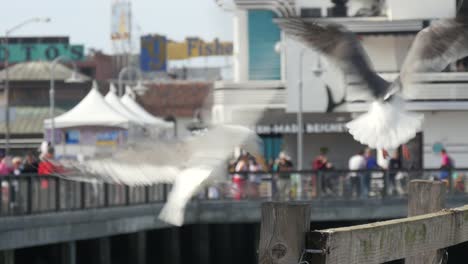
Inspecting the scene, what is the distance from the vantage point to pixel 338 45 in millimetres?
20281

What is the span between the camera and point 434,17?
43.5m

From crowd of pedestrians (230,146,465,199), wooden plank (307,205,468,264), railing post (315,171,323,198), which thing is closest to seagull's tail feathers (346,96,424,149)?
wooden plank (307,205,468,264)

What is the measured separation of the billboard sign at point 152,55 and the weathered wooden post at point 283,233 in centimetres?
9397

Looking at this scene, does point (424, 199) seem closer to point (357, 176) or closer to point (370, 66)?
point (370, 66)

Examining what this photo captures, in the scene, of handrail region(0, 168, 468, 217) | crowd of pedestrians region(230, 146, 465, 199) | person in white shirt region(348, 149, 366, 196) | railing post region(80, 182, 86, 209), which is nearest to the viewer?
handrail region(0, 168, 468, 217)

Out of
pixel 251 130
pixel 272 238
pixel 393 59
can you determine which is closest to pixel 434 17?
pixel 393 59

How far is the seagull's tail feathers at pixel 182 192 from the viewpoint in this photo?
36.3 ft

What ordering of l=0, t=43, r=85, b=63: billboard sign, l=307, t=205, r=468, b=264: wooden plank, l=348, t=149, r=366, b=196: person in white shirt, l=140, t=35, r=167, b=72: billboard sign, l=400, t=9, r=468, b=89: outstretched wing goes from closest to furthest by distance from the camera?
l=307, t=205, r=468, b=264: wooden plank < l=400, t=9, r=468, b=89: outstretched wing < l=348, t=149, r=366, b=196: person in white shirt < l=0, t=43, r=85, b=63: billboard sign < l=140, t=35, r=167, b=72: billboard sign

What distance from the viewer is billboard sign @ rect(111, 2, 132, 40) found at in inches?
4126

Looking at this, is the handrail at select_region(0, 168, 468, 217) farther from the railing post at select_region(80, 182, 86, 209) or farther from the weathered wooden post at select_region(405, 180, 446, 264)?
the weathered wooden post at select_region(405, 180, 446, 264)

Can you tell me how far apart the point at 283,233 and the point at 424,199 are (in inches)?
120

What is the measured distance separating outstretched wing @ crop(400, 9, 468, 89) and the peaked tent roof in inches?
566

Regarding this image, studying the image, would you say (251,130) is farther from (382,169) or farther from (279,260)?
(382,169)

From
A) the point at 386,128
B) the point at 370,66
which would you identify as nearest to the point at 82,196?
the point at 370,66
